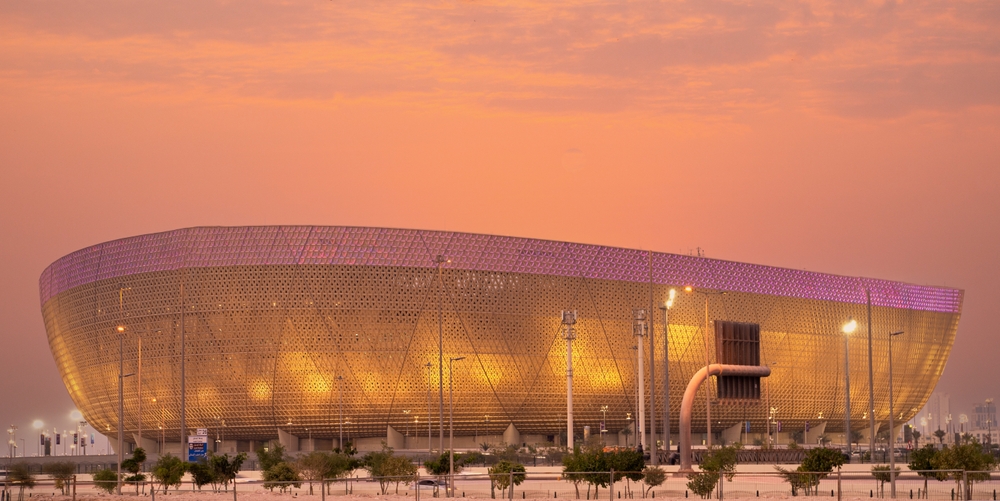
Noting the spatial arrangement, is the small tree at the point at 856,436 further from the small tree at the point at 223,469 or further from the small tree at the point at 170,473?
the small tree at the point at 170,473

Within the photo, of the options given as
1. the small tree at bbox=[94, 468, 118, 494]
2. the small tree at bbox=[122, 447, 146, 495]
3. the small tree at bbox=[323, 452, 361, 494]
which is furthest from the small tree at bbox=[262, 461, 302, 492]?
the small tree at bbox=[94, 468, 118, 494]

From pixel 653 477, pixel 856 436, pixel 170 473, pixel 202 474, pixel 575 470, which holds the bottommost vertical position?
pixel 856 436

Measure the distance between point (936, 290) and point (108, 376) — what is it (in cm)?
8177

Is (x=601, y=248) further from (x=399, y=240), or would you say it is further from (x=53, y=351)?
(x=53, y=351)

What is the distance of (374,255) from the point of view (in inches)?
3967

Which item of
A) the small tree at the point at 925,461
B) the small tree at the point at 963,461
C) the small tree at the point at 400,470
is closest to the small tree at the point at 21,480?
the small tree at the point at 400,470

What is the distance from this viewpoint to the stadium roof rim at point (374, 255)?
10062cm

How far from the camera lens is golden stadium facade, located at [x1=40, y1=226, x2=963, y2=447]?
10050cm

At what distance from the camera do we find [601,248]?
110 metres

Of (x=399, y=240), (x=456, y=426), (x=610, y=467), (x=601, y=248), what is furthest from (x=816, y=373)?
(x=610, y=467)

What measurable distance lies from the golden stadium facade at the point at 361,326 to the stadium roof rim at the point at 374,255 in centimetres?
11

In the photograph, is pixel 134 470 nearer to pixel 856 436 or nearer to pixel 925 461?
pixel 925 461

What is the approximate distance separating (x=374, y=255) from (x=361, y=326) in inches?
214

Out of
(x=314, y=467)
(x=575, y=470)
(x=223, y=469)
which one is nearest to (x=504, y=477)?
(x=575, y=470)
